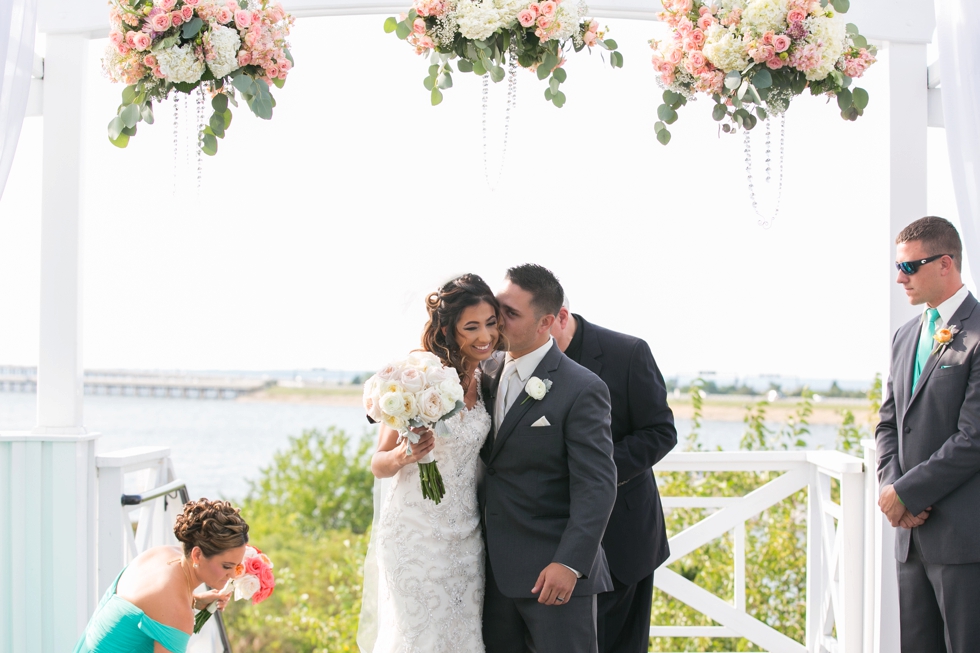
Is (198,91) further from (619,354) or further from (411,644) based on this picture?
(411,644)

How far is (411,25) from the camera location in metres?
3.03

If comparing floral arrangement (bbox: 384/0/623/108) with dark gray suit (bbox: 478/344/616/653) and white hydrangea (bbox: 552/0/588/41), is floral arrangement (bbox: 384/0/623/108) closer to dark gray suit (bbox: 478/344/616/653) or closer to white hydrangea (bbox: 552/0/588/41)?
white hydrangea (bbox: 552/0/588/41)

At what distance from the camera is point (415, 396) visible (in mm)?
2375

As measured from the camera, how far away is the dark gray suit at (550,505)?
2447mm

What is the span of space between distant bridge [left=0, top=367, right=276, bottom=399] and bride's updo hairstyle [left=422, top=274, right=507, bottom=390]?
102ft

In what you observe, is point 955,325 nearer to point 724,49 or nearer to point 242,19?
point 724,49

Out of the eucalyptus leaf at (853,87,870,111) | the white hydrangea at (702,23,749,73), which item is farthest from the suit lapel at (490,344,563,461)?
the eucalyptus leaf at (853,87,870,111)

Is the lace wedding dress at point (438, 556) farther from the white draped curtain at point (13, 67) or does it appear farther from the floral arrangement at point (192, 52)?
the white draped curtain at point (13, 67)

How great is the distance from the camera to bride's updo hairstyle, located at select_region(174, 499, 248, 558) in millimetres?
2602

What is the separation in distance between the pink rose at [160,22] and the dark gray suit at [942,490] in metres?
2.90

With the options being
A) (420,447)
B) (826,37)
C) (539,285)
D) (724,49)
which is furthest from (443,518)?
(826,37)

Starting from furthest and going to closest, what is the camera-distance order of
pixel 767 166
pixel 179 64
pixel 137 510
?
pixel 137 510 → pixel 767 166 → pixel 179 64

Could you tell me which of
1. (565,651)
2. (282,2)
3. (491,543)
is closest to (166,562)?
(491,543)

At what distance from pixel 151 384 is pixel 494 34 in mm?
35313
